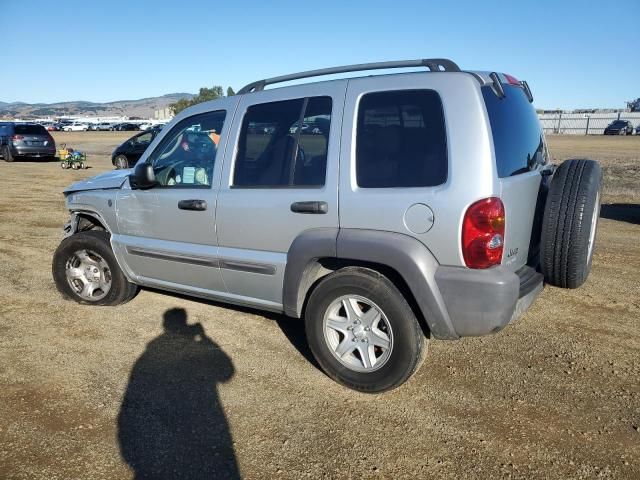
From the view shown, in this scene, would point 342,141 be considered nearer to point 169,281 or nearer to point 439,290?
point 439,290

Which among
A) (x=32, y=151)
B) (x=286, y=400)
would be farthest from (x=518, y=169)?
(x=32, y=151)

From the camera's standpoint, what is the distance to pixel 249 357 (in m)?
3.83

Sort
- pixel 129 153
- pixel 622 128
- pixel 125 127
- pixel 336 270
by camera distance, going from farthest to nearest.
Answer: pixel 125 127, pixel 622 128, pixel 129 153, pixel 336 270

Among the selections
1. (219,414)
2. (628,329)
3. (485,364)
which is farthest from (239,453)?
(628,329)

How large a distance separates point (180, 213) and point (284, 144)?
1.05 meters

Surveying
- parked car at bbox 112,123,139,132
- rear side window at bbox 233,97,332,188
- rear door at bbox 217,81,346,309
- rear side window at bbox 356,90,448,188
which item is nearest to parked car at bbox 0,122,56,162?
rear door at bbox 217,81,346,309

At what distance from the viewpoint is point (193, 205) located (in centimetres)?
385

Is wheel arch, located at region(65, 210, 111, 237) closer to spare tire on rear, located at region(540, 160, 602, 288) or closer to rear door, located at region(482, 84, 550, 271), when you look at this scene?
rear door, located at region(482, 84, 550, 271)

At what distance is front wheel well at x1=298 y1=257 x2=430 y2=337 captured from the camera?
10.5 ft

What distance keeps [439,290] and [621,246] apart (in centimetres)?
495

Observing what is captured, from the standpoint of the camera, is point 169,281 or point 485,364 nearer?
point 485,364

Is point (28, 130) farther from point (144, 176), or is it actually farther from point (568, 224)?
point (568, 224)

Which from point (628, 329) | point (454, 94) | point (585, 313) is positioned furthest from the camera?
point (585, 313)

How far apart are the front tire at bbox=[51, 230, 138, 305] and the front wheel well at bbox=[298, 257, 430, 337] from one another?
203 centimetres
